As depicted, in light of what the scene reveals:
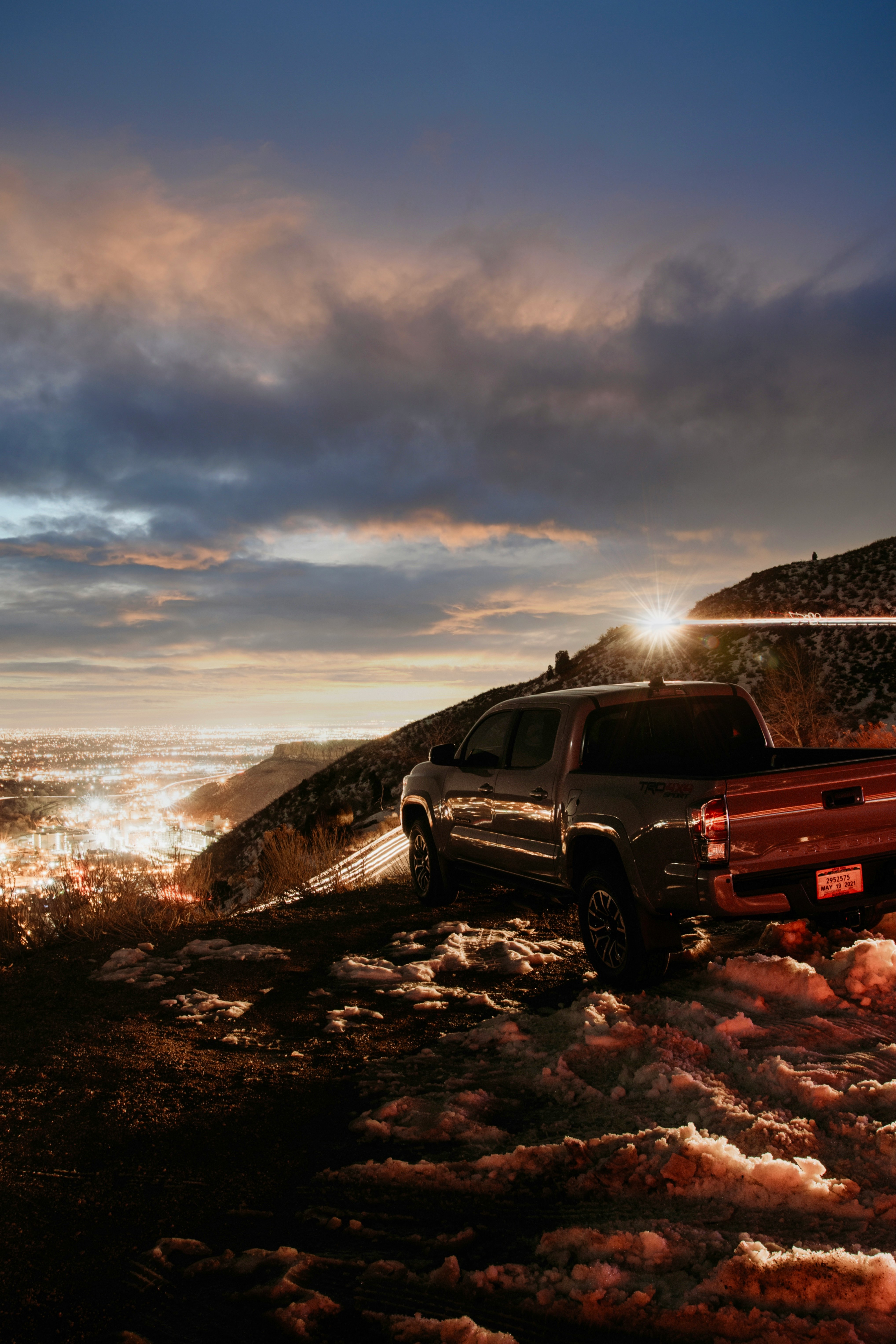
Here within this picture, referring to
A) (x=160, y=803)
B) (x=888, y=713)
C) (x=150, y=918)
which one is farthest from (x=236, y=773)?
(x=150, y=918)

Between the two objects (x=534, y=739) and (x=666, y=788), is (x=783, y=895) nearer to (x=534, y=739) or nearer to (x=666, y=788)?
(x=666, y=788)

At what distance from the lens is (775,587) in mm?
44750

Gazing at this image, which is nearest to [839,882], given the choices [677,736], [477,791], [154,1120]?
[677,736]

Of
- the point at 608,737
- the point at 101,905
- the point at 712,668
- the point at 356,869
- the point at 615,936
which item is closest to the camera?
the point at 615,936

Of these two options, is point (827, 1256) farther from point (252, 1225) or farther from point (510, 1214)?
point (252, 1225)

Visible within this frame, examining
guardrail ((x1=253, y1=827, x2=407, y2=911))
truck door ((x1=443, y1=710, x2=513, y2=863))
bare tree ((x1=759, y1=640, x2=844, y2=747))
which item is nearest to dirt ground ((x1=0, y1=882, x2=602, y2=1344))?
truck door ((x1=443, y1=710, x2=513, y2=863))

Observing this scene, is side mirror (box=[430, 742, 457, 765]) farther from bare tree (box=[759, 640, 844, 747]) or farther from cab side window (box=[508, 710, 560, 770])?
bare tree (box=[759, 640, 844, 747])

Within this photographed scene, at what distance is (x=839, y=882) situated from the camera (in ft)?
18.0

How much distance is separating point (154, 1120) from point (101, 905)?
5430 millimetres

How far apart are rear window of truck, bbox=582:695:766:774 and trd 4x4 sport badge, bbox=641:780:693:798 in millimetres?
1281

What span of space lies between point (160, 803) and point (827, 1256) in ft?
331

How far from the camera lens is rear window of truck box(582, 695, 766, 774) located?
272 inches

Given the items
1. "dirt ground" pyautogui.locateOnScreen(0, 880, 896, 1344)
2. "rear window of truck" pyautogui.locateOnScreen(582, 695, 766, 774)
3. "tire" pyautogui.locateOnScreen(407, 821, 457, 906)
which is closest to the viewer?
"dirt ground" pyautogui.locateOnScreen(0, 880, 896, 1344)

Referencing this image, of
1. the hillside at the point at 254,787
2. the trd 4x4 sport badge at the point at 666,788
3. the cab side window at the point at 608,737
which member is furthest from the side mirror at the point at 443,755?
the hillside at the point at 254,787
